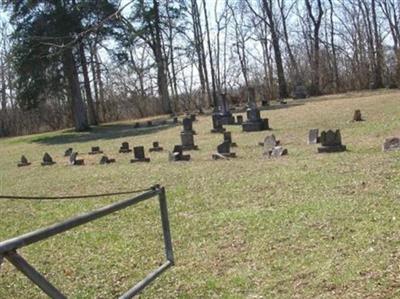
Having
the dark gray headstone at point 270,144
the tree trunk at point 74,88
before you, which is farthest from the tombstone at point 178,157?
the tree trunk at point 74,88

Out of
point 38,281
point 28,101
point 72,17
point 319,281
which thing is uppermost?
point 72,17

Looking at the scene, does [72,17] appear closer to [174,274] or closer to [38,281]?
[174,274]

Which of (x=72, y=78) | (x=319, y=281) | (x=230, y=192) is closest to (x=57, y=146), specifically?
(x=72, y=78)

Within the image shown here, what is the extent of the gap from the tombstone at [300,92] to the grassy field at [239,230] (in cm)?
2300

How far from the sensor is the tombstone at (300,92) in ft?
123

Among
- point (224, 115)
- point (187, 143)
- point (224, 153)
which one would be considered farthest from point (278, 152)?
point (224, 115)

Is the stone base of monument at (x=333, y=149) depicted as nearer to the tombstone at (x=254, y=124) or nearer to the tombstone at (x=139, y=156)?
the tombstone at (x=139, y=156)

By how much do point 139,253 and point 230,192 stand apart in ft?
11.0

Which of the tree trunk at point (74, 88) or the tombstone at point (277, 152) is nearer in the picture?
the tombstone at point (277, 152)

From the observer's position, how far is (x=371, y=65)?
3991cm

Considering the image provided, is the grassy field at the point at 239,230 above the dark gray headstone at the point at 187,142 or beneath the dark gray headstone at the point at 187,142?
beneath

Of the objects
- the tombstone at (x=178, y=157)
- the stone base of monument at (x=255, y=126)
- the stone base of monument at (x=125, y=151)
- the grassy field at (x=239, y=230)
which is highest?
the stone base of monument at (x=255, y=126)

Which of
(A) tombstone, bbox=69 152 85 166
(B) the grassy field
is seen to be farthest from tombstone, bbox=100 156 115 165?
(B) the grassy field

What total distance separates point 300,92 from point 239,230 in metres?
31.6
